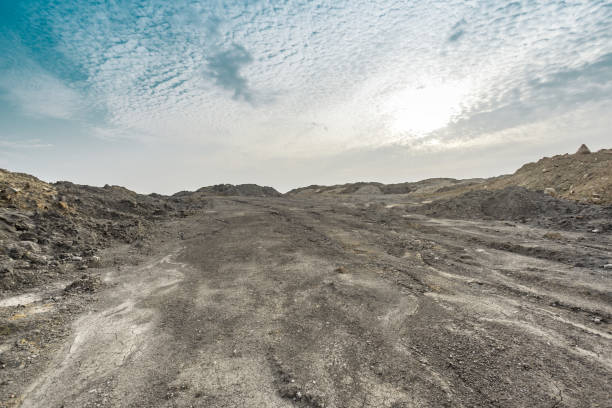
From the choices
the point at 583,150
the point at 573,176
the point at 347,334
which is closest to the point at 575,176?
the point at 573,176

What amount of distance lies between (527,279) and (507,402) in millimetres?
5790

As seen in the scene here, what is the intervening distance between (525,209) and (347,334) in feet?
57.3

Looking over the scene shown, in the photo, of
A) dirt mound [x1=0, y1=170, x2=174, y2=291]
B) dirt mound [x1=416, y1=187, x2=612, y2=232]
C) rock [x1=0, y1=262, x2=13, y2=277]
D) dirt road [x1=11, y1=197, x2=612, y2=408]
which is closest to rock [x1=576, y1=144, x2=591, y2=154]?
dirt mound [x1=416, y1=187, x2=612, y2=232]

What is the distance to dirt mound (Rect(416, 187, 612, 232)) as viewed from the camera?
13.4m

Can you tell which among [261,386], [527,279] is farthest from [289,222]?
[261,386]

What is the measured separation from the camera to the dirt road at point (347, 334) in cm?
369

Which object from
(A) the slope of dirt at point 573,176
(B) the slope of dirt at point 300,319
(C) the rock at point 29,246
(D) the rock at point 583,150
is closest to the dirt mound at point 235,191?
(B) the slope of dirt at point 300,319

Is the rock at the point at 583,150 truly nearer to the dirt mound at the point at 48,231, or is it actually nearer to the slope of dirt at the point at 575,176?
the slope of dirt at the point at 575,176

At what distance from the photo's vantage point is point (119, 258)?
33.5 ft

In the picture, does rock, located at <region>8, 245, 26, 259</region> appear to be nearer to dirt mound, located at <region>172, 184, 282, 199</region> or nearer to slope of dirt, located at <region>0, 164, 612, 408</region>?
slope of dirt, located at <region>0, 164, 612, 408</region>

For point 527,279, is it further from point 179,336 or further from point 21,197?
point 21,197

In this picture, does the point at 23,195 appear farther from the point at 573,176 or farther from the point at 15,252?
the point at 573,176

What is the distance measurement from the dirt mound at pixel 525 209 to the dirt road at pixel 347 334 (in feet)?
12.1

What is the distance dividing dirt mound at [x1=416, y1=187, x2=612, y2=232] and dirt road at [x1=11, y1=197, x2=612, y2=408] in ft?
12.1
